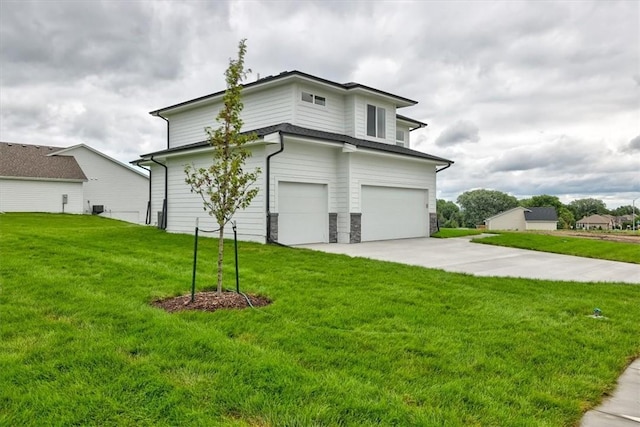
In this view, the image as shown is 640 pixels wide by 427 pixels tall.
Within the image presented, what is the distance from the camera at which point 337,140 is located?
13539 millimetres

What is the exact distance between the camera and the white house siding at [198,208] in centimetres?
1260

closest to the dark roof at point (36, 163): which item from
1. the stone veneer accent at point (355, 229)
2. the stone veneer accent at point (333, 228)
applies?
the stone veneer accent at point (333, 228)

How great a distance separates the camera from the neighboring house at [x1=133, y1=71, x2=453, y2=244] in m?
12.8

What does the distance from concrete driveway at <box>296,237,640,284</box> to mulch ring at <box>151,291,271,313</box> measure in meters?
5.05

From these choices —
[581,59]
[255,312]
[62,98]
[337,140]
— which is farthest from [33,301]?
[62,98]

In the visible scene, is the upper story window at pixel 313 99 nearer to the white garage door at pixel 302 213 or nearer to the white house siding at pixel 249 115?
the white house siding at pixel 249 115

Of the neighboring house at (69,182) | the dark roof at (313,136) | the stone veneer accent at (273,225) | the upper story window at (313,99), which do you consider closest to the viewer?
the stone veneer accent at (273,225)

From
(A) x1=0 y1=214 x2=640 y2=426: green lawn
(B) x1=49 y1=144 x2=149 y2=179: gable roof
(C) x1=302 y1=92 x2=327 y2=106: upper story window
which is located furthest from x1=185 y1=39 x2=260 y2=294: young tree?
(B) x1=49 y1=144 x2=149 y2=179: gable roof

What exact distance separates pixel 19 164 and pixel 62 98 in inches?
410

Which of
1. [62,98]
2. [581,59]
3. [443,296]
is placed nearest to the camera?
[443,296]

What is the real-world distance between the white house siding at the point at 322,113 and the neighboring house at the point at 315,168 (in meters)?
0.04

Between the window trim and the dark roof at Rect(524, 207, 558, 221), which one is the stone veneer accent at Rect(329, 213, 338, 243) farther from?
the dark roof at Rect(524, 207, 558, 221)

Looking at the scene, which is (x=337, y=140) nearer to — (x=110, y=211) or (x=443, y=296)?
(x=443, y=296)

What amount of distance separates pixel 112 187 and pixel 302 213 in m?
23.0
